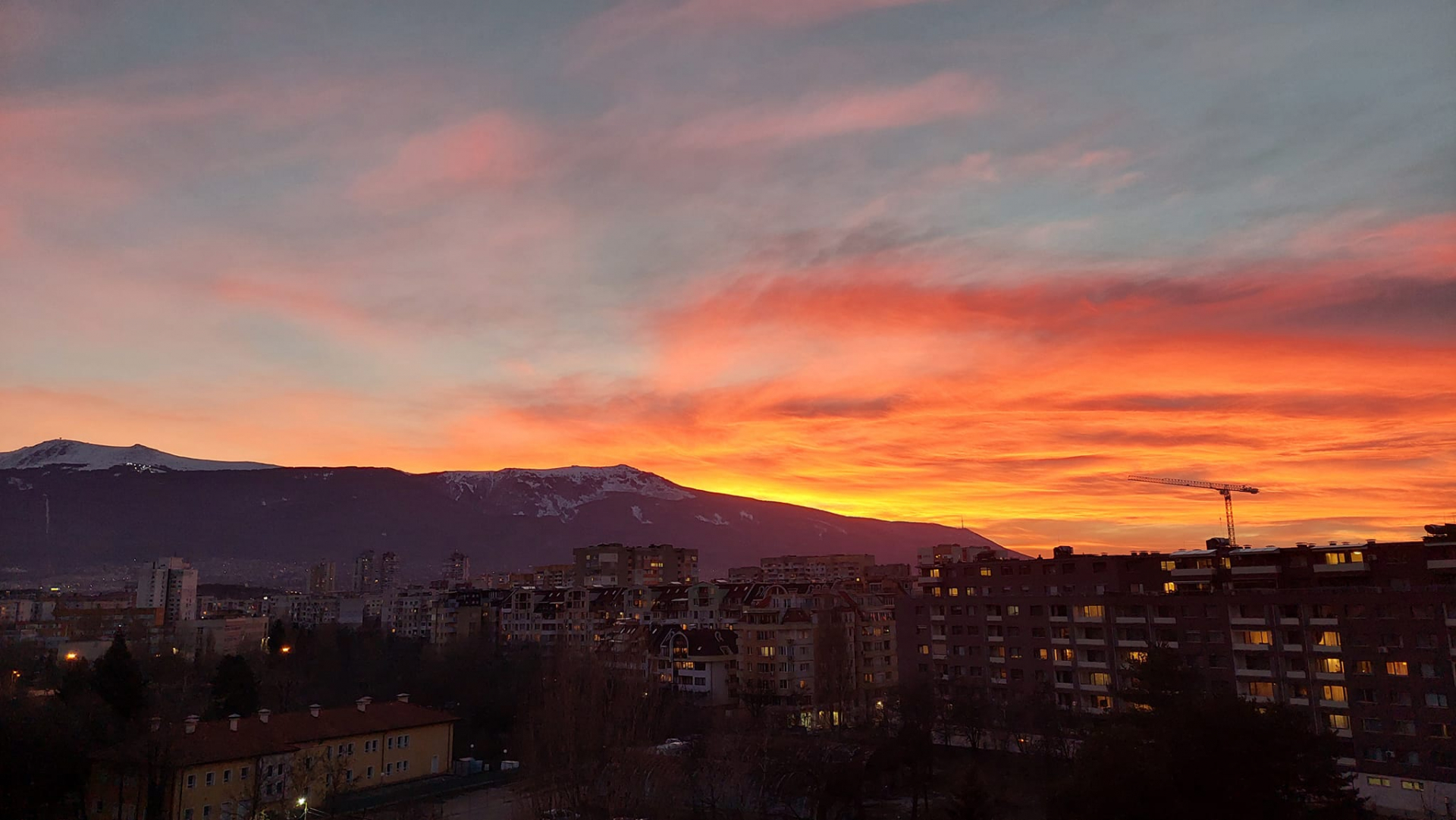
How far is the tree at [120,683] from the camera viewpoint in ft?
129

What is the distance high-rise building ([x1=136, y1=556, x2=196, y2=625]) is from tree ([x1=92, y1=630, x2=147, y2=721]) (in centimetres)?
9637

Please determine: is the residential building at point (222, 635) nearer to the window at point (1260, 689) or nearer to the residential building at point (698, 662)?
the residential building at point (698, 662)

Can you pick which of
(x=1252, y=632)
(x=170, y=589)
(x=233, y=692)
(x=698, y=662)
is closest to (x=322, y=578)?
(x=170, y=589)

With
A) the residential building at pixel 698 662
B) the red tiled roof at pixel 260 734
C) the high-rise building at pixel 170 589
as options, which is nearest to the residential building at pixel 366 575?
the high-rise building at pixel 170 589

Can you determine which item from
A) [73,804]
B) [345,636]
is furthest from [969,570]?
[345,636]

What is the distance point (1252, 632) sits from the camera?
1727 inches

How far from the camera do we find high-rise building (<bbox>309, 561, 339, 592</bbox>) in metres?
184

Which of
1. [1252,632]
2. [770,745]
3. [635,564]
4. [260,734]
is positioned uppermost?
[635,564]

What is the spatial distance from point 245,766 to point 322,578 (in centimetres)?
17170

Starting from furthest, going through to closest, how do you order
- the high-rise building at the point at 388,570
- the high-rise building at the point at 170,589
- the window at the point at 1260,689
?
the high-rise building at the point at 388,570 → the high-rise building at the point at 170,589 → the window at the point at 1260,689

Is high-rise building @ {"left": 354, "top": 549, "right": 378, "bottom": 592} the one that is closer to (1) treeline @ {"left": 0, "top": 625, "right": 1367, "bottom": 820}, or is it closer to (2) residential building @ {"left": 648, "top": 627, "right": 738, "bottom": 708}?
(1) treeline @ {"left": 0, "top": 625, "right": 1367, "bottom": 820}

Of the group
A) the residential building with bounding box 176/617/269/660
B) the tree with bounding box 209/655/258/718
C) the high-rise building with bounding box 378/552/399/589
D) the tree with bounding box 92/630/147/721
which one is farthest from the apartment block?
the high-rise building with bounding box 378/552/399/589

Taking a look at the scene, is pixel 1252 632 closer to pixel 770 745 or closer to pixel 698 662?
pixel 770 745

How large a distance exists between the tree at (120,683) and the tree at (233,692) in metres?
3.08
